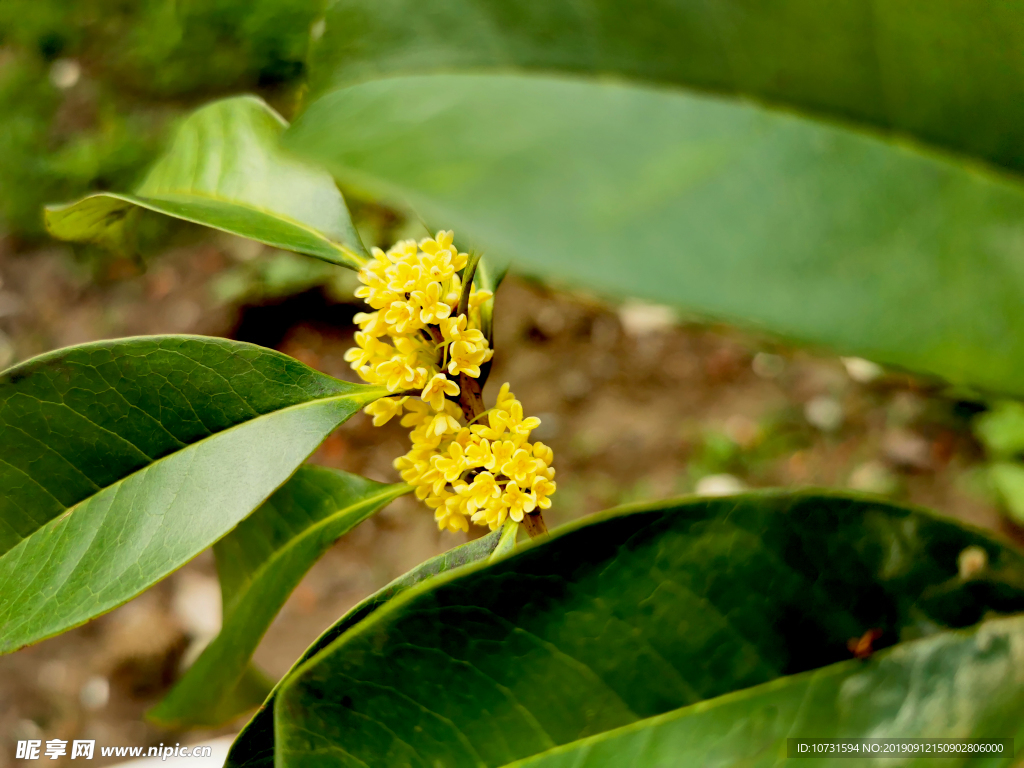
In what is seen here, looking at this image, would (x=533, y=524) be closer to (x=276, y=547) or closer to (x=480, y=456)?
(x=480, y=456)

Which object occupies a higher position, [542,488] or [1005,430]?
[1005,430]

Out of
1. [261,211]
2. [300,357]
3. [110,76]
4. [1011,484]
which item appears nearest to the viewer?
[261,211]

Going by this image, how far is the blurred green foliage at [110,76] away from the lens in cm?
244

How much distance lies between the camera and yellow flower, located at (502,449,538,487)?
1.95 ft

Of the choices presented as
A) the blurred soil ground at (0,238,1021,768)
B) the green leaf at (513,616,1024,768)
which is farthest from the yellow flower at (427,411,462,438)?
the blurred soil ground at (0,238,1021,768)

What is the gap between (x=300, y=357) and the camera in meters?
2.26

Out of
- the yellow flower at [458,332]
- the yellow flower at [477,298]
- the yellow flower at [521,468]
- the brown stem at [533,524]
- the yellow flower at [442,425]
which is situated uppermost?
the yellow flower at [477,298]

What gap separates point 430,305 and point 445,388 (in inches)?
2.8

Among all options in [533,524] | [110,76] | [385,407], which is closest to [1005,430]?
[533,524]

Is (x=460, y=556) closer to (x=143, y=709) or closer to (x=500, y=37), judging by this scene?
(x=500, y=37)

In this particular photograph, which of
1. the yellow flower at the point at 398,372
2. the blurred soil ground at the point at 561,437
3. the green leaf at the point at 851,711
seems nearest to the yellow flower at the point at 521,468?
the yellow flower at the point at 398,372

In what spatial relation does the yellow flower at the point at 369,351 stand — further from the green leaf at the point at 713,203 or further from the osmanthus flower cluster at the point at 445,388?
the green leaf at the point at 713,203

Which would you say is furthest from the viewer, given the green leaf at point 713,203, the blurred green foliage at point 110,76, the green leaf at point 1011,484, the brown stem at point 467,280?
the blurred green foliage at point 110,76

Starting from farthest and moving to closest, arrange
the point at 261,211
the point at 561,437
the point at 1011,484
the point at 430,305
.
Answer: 1. the point at 561,437
2. the point at 1011,484
3. the point at 261,211
4. the point at 430,305
